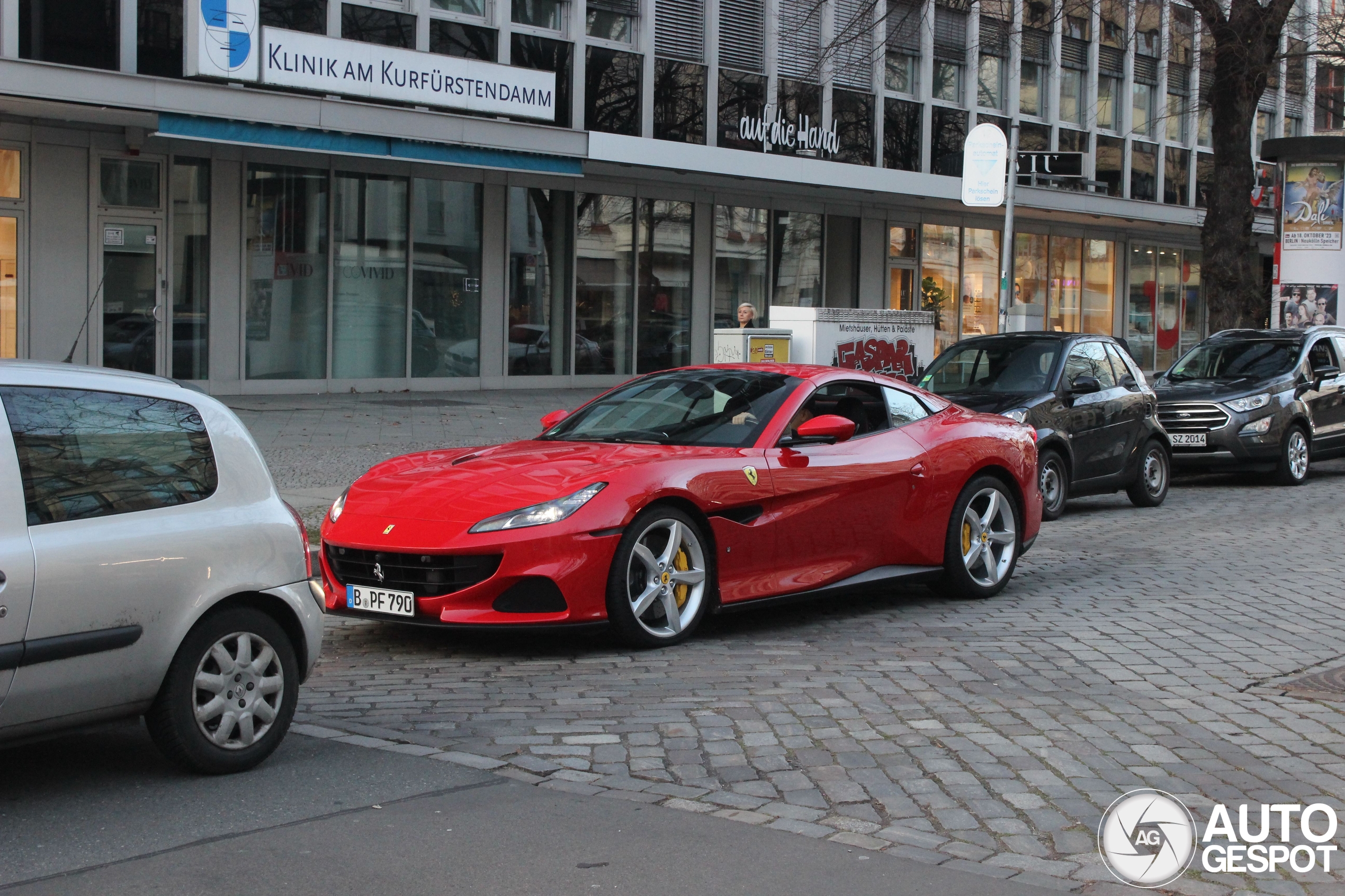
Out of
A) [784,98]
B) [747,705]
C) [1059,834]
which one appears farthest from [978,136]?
[1059,834]

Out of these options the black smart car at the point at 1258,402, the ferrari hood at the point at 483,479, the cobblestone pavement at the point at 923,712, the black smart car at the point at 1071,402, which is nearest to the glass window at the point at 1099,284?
the black smart car at the point at 1258,402

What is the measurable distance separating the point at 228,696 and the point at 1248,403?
13789mm

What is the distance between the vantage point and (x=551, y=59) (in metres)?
23.7

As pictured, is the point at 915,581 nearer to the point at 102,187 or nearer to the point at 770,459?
the point at 770,459

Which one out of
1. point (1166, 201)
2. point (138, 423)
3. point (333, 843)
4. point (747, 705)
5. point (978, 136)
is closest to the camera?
point (333, 843)

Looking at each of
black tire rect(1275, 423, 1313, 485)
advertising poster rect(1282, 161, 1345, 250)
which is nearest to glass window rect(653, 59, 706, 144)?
advertising poster rect(1282, 161, 1345, 250)

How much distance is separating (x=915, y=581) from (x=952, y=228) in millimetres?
24964

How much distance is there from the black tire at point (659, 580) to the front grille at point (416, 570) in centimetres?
62

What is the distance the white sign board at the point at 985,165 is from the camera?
18.0 metres

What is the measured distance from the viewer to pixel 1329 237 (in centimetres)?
2469

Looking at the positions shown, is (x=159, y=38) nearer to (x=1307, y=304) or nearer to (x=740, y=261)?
(x=740, y=261)

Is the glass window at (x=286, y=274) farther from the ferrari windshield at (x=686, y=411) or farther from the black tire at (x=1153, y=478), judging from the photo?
the ferrari windshield at (x=686, y=411)

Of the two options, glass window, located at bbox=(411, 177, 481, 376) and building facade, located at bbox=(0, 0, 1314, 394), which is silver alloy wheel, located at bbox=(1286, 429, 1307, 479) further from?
glass window, located at bbox=(411, 177, 481, 376)

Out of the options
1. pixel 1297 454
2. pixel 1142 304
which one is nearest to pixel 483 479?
pixel 1297 454
